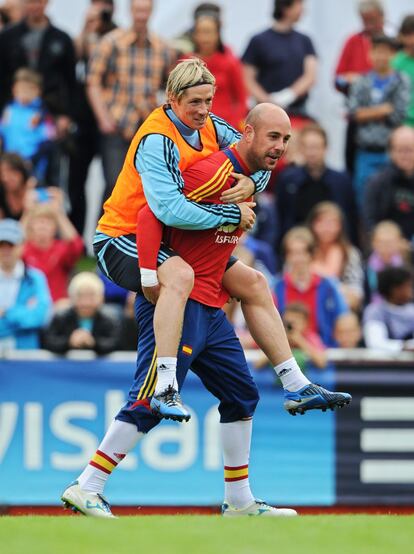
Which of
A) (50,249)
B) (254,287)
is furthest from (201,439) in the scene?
(254,287)

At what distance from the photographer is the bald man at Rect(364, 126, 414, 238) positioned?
44.0ft

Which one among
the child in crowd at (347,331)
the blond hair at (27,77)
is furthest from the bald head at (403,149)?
the blond hair at (27,77)

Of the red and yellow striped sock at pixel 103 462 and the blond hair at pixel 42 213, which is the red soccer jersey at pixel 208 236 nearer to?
the red and yellow striped sock at pixel 103 462

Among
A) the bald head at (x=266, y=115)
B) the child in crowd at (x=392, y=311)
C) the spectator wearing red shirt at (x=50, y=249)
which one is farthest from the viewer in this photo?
the spectator wearing red shirt at (x=50, y=249)

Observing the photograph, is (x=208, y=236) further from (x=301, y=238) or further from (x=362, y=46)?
(x=362, y=46)

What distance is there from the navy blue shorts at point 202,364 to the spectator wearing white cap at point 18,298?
3.71 m

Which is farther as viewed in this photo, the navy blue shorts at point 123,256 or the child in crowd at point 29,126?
the child in crowd at point 29,126

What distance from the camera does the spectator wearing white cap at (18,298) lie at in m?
11.4

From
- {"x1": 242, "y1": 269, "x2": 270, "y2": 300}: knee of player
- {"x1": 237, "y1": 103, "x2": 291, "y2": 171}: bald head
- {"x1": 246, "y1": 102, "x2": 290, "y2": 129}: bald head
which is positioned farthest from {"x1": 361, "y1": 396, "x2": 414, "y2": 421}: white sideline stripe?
{"x1": 246, "y1": 102, "x2": 290, "y2": 129}: bald head

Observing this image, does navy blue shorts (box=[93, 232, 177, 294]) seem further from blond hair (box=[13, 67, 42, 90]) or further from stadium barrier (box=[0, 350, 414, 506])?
blond hair (box=[13, 67, 42, 90])

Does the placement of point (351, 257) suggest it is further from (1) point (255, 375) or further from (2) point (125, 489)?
(2) point (125, 489)

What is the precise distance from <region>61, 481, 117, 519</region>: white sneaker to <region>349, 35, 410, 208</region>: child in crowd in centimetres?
669

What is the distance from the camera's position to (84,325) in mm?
11312
